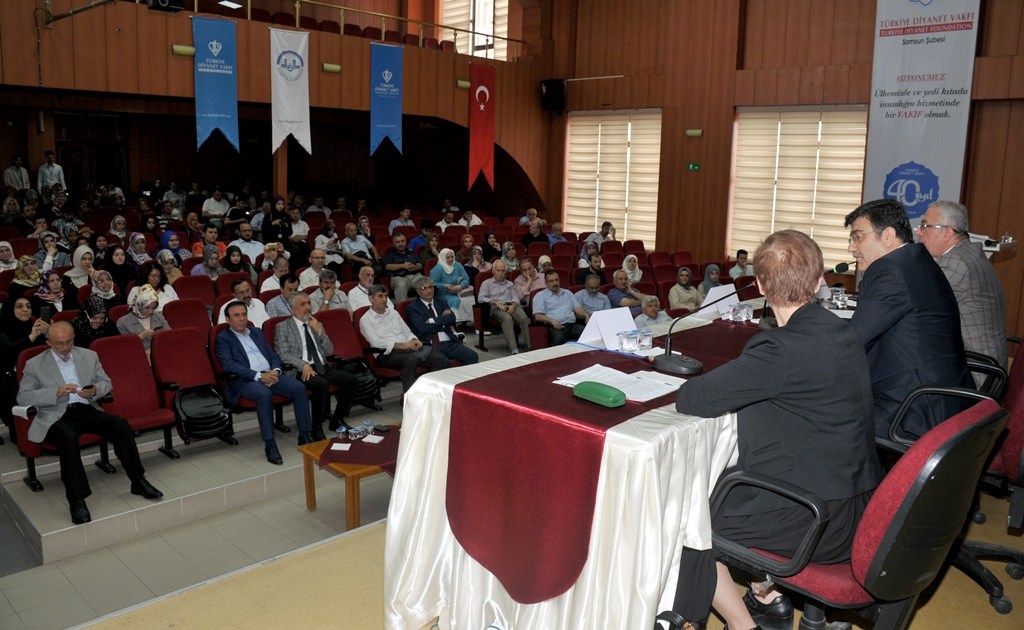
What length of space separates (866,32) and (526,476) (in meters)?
10.5

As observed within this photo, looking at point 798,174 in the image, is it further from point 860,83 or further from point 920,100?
point 920,100

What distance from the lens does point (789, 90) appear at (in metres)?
11.2

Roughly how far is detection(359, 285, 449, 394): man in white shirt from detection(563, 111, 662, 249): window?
7569mm

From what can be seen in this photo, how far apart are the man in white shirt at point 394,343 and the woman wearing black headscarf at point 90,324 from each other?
1871 millimetres

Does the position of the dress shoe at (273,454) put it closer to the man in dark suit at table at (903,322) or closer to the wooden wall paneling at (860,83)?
the man in dark suit at table at (903,322)

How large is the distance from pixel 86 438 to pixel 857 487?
4308 millimetres

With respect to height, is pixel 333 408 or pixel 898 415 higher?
pixel 898 415

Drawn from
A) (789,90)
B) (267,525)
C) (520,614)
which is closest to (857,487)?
(520,614)

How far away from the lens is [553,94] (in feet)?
45.5

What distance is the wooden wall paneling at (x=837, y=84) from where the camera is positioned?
10570 millimetres

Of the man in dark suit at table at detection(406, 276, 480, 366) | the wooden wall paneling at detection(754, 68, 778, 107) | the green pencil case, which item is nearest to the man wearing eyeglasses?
the green pencil case

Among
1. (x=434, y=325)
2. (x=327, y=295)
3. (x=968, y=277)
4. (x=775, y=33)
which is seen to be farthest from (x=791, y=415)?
(x=775, y=33)

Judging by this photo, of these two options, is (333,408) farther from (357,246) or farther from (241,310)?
(357,246)

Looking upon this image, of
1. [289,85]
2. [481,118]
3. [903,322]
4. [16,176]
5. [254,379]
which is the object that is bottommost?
[254,379]
